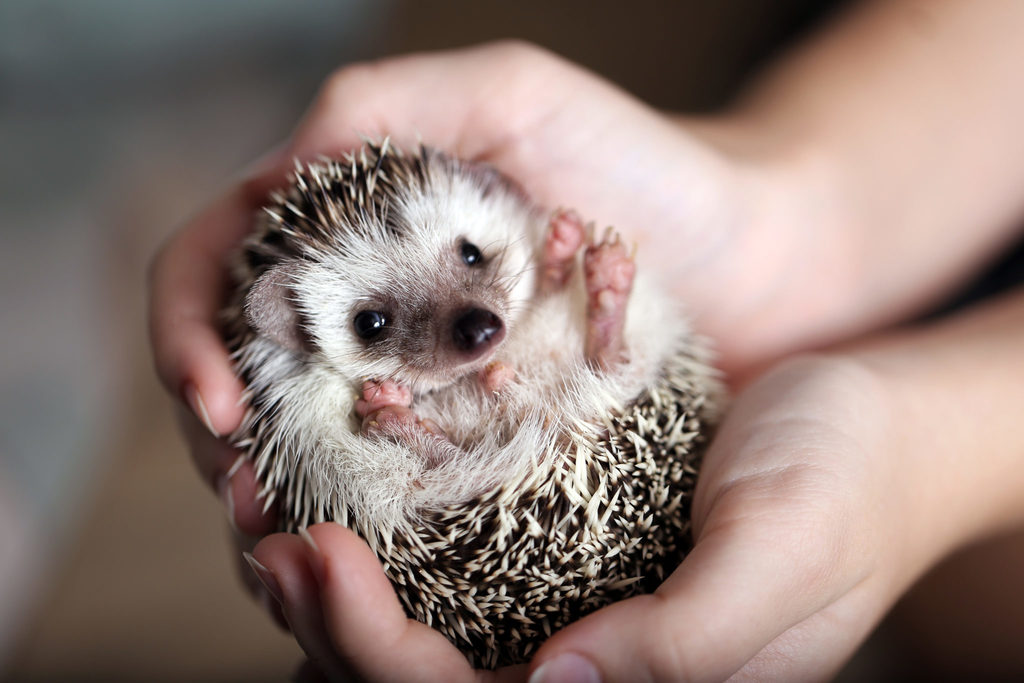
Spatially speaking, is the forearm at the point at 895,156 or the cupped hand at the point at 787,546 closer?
the cupped hand at the point at 787,546

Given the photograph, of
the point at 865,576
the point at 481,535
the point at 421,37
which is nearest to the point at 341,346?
the point at 481,535

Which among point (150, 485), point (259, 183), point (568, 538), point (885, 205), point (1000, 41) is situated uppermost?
point (1000, 41)

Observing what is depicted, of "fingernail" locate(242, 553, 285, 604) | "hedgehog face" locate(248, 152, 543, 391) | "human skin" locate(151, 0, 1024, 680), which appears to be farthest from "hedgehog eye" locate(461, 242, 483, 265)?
"fingernail" locate(242, 553, 285, 604)

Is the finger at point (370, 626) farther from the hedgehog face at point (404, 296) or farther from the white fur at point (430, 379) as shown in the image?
the hedgehog face at point (404, 296)

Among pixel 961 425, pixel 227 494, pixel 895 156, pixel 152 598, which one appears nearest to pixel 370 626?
pixel 227 494

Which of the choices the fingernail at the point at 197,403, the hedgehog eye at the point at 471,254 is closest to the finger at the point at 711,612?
the hedgehog eye at the point at 471,254

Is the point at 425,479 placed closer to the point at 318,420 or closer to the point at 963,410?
the point at 318,420

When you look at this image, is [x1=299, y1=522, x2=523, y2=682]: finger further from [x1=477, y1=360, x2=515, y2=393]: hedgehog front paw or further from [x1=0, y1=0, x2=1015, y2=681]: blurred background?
[x1=0, y1=0, x2=1015, y2=681]: blurred background

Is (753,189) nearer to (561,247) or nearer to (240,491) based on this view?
(561,247)
